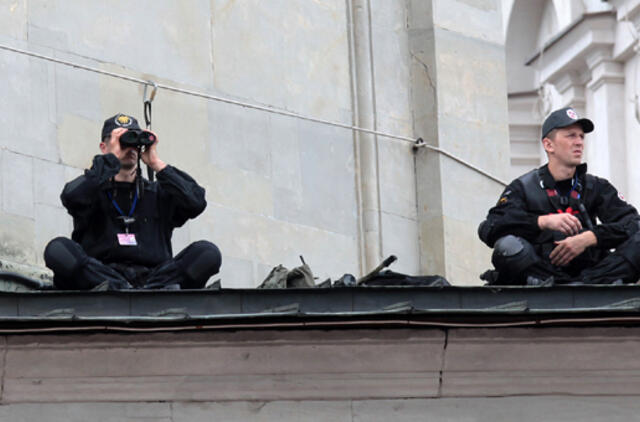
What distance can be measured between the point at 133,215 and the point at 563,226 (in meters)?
2.64

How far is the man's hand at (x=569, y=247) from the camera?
14.5 metres

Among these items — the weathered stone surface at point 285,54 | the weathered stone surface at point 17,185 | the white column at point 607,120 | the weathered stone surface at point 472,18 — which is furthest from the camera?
the white column at point 607,120

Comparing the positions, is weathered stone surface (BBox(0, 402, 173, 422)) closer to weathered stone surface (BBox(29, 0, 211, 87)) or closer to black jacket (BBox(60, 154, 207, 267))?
black jacket (BBox(60, 154, 207, 267))

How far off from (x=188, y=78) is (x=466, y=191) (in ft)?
10.5

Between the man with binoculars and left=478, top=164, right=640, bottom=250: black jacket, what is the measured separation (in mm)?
1853

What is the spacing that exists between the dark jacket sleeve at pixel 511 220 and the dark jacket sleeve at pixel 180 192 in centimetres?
186

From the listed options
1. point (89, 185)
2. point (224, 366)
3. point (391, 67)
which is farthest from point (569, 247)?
point (391, 67)

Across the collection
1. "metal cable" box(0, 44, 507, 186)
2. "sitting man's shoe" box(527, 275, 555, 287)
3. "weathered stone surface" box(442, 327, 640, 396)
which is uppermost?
"metal cable" box(0, 44, 507, 186)

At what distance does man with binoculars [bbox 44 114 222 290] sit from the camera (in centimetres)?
1402

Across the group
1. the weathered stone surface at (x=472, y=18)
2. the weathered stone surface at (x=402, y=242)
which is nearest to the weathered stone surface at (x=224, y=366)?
the weathered stone surface at (x=402, y=242)

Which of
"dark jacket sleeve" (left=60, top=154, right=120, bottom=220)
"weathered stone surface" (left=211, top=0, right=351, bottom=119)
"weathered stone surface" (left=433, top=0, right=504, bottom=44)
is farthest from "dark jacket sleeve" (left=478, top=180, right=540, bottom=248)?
"weathered stone surface" (left=433, top=0, right=504, bottom=44)

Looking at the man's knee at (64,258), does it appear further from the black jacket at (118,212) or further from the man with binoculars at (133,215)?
the black jacket at (118,212)

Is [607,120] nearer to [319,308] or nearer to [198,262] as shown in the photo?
[198,262]

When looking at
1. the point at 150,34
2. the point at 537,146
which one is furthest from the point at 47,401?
the point at 537,146
